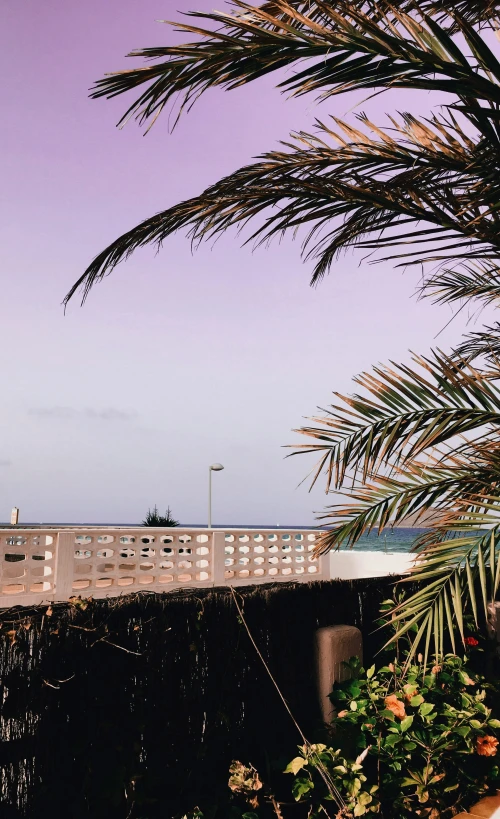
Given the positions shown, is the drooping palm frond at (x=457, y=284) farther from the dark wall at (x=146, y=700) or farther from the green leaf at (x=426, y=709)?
the green leaf at (x=426, y=709)

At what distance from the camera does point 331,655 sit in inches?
198

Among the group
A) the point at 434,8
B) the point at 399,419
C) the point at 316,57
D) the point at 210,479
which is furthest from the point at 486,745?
the point at 210,479

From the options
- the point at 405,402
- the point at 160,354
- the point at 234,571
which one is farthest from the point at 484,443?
the point at 160,354

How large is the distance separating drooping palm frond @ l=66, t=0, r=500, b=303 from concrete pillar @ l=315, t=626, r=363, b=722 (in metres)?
2.93

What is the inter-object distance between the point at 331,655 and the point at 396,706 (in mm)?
663

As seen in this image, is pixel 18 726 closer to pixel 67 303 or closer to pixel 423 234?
pixel 67 303

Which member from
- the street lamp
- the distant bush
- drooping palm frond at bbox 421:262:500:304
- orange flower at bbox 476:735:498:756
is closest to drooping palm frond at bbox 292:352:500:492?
drooping palm frond at bbox 421:262:500:304

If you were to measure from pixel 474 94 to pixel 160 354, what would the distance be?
1508cm

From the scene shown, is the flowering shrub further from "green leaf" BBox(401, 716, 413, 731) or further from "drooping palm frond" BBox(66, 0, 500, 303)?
"drooping palm frond" BBox(66, 0, 500, 303)

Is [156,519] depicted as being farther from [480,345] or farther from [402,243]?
[402,243]

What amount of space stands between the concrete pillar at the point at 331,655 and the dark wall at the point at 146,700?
8 cm

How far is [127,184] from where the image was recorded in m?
9.45

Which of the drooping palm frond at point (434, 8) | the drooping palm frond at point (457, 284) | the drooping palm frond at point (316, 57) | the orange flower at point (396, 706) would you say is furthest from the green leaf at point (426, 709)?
the drooping palm frond at point (434, 8)

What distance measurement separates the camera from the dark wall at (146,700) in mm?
3027
